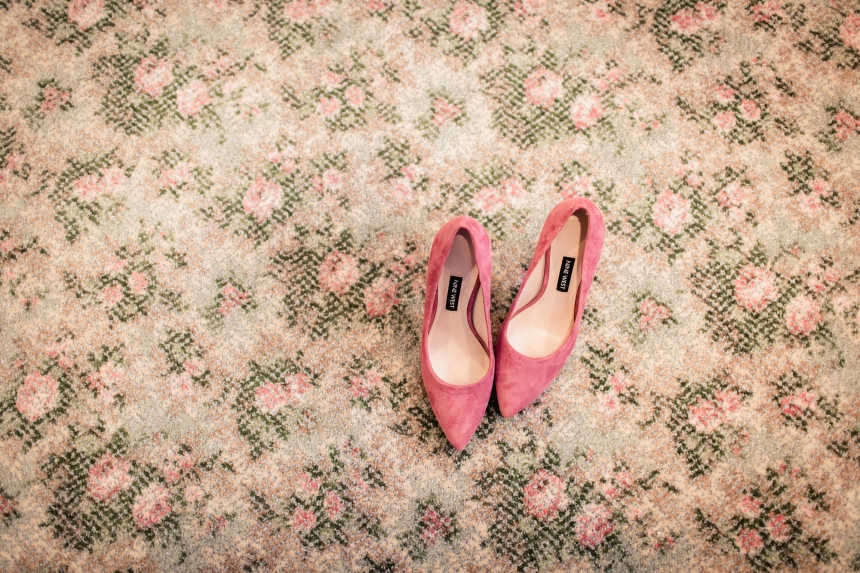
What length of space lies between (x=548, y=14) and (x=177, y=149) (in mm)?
790

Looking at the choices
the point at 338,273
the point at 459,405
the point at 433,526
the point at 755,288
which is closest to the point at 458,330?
the point at 459,405

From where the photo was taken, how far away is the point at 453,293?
3.06 ft

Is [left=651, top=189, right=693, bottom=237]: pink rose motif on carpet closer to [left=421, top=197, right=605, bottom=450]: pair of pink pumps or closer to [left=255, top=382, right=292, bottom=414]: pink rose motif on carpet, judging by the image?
[left=421, top=197, right=605, bottom=450]: pair of pink pumps

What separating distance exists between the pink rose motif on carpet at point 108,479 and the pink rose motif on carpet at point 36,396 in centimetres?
15

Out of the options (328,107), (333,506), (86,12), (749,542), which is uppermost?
(86,12)

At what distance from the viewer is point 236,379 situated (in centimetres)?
96

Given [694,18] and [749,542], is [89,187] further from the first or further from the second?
[749,542]

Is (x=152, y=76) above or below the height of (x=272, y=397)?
above

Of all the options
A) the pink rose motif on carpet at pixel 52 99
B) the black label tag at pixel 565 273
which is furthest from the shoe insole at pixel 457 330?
the pink rose motif on carpet at pixel 52 99

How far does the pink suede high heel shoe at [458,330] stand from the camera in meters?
0.87

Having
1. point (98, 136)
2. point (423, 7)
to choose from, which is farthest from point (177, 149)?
point (423, 7)

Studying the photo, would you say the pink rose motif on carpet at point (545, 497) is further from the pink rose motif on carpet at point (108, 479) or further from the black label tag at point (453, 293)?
the pink rose motif on carpet at point (108, 479)

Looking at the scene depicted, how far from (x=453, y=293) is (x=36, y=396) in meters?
0.80

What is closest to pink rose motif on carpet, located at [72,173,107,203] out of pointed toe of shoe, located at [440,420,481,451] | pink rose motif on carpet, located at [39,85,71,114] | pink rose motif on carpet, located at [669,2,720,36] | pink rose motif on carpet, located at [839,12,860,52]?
pink rose motif on carpet, located at [39,85,71,114]
